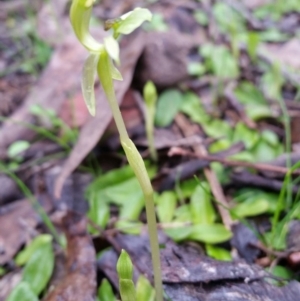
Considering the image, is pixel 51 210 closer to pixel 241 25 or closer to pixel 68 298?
pixel 68 298

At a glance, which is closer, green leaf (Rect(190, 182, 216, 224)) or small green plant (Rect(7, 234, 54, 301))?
small green plant (Rect(7, 234, 54, 301))

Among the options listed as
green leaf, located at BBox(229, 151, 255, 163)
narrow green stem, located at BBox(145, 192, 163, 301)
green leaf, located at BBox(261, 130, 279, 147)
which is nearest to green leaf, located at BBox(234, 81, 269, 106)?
green leaf, located at BBox(261, 130, 279, 147)

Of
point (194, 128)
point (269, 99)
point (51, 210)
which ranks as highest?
point (51, 210)

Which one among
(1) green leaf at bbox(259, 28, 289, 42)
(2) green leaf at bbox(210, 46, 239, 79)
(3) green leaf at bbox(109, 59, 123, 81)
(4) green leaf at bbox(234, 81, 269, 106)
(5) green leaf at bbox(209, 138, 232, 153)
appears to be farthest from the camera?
(1) green leaf at bbox(259, 28, 289, 42)

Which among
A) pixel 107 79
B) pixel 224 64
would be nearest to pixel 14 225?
pixel 107 79

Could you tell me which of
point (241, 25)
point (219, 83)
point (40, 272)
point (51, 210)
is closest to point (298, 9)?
point (241, 25)

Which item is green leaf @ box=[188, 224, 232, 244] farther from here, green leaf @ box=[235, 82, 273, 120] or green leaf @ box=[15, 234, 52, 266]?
green leaf @ box=[235, 82, 273, 120]
